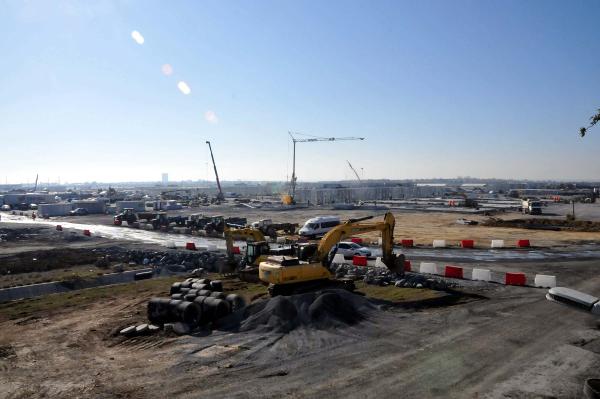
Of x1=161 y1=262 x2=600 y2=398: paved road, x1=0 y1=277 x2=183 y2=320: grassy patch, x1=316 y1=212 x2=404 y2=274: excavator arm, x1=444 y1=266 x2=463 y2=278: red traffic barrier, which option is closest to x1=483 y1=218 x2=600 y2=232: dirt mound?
x1=444 y1=266 x2=463 y2=278: red traffic barrier

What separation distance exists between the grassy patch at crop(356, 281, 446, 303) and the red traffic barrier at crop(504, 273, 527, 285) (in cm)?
511

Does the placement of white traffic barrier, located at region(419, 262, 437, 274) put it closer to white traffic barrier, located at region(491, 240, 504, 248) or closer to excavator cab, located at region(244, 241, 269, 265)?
excavator cab, located at region(244, 241, 269, 265)

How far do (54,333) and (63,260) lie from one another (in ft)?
77.4

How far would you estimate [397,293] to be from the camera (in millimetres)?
23719

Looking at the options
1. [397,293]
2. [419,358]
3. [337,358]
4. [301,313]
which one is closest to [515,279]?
[397,293]

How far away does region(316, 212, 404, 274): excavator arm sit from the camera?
23141 millimetres

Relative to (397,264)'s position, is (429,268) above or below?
below

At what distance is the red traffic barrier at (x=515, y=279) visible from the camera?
26.0 metres

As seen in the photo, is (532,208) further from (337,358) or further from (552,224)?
(337,358)

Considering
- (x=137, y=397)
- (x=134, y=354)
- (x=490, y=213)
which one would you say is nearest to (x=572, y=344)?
(x=137, y=397)

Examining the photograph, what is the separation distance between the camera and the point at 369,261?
117ft

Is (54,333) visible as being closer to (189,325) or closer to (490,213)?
(189,325)

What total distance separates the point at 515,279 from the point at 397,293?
7.52 meters

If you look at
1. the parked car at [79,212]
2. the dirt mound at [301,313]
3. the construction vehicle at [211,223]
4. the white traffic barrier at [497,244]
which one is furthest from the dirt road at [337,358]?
the parked car at [79,212]
